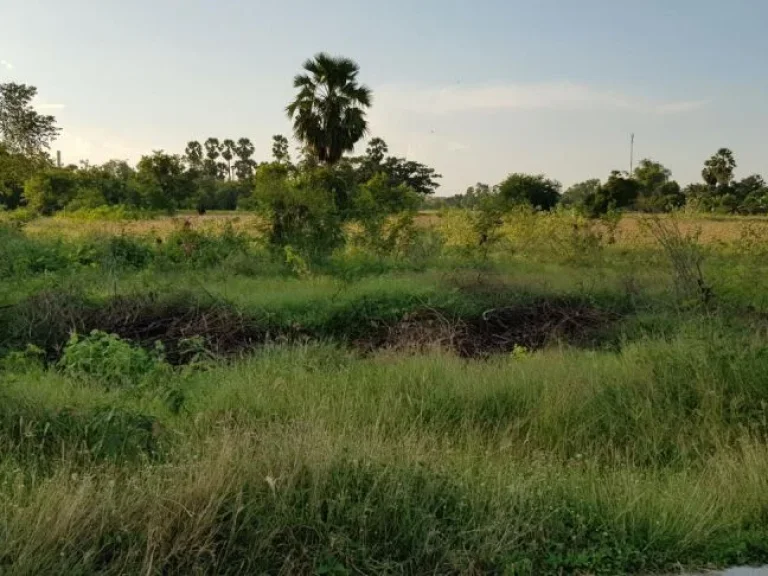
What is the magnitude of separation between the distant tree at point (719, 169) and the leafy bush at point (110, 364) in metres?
84.6

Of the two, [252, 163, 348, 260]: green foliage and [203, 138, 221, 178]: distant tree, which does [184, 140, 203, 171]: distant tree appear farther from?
[252, 163, 348, 260]: green foliage

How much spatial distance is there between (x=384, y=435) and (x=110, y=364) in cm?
368

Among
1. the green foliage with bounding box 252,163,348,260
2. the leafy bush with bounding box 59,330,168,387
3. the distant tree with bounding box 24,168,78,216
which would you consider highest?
the distant tree with bounding box 24,168,78,216

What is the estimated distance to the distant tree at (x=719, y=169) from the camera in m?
80.2

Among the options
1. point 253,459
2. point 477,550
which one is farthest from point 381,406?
point 477,550

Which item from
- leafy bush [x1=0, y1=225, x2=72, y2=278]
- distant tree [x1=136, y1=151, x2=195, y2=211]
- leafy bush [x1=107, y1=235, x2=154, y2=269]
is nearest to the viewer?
leafy bush [x1=0, y1=225, x2=72, y2=278]

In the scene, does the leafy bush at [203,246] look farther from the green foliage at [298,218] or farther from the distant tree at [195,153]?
the distant tree at [195,153]

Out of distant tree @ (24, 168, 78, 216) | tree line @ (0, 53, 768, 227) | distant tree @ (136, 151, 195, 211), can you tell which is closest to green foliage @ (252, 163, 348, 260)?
tree line @ (0, 53, 768, 227)

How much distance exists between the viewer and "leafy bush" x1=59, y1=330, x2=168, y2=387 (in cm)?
656

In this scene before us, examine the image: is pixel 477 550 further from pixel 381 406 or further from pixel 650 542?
pixel 381 406

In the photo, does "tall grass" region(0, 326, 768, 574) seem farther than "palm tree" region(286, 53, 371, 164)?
No

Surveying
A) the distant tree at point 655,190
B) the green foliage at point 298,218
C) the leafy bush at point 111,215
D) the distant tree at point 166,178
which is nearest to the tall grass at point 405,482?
the distant tree at point 655,190

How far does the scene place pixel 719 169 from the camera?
266 feet

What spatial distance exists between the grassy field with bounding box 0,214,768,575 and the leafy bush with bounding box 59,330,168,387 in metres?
0.03
